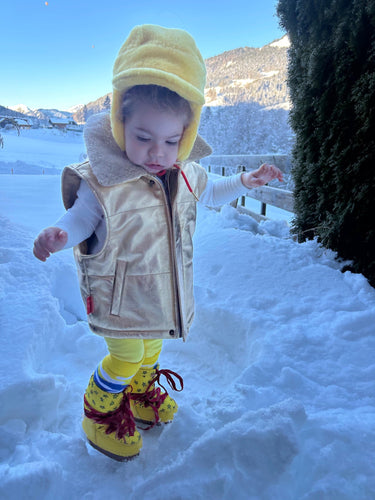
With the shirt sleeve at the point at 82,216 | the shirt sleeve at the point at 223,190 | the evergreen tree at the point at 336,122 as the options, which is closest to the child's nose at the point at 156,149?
the shirt sleeve at the point at 82,216

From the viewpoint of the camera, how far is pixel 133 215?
1.21 metres

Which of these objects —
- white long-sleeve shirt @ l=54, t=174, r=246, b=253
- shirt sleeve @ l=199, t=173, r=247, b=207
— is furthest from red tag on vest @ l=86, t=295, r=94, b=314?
shirt sleeve @ l=199, t=173, r=247, b=207

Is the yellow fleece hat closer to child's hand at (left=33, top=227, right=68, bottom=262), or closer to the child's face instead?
the child's face

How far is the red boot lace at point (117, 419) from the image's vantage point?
4.39 ft

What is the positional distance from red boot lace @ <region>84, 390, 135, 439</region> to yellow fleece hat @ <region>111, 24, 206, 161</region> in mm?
1087

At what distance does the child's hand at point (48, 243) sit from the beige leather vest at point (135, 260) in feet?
0.56

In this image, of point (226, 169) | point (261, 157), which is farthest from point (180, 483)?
point (226, 169)

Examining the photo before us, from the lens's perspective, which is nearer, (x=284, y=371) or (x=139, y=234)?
(x=139, y=234)

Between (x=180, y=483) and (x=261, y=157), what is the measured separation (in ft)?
18.4

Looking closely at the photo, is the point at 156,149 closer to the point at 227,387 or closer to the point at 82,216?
the point at 82,216

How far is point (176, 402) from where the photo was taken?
1.69m

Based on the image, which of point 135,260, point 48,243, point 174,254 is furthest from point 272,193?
point 48,243

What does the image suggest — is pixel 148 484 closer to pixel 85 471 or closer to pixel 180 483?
pixel 180 483

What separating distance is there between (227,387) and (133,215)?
43.8 inches
